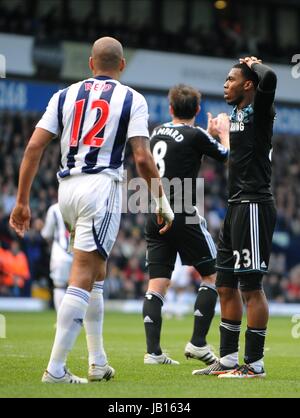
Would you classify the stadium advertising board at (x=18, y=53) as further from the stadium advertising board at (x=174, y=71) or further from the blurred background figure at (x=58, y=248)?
the blurred background figure at (x=58, y=248)

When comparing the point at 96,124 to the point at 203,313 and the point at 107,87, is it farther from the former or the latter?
the point at 203,313

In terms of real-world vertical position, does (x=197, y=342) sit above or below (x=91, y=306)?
below

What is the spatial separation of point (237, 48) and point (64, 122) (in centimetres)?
2251

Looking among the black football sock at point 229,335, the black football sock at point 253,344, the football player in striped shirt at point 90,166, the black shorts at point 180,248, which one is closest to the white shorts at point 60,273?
the black shorts at point 180,248

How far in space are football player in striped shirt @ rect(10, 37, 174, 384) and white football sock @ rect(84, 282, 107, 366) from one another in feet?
0.34

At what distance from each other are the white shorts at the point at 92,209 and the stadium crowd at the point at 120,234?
13384 millimetres

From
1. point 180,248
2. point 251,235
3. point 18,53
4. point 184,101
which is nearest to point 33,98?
point 18,53

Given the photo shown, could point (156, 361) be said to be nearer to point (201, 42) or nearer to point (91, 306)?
point (91, 306)

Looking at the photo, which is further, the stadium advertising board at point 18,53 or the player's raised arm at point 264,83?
the stadium advertising board at point 18,53

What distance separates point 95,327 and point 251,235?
1367 mm

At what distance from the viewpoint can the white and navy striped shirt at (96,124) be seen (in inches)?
255

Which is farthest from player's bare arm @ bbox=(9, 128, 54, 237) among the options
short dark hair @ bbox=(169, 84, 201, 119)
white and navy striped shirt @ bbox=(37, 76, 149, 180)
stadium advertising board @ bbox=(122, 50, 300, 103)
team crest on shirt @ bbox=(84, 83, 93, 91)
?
stadium advertising board @ bbox=(122, 50, 300, 103)
